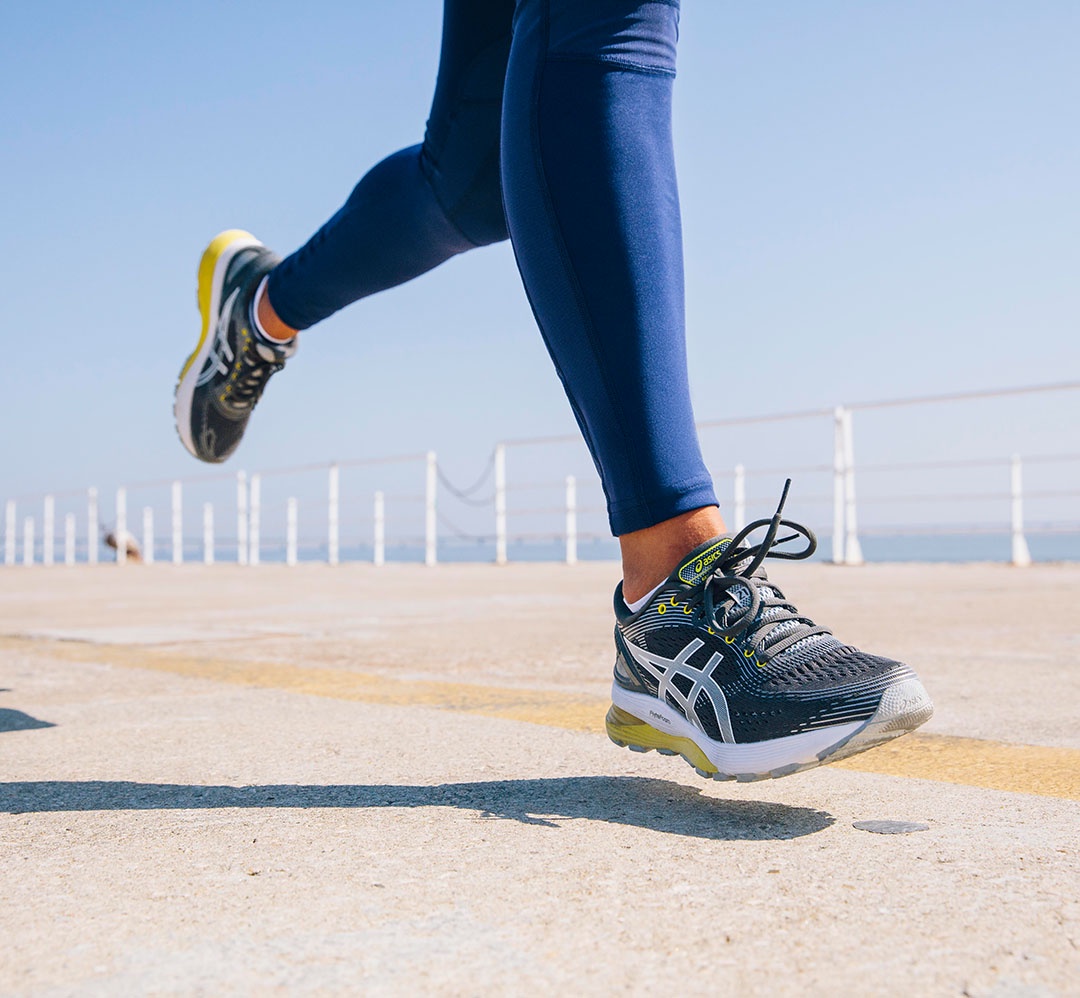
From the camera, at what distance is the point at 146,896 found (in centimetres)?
62

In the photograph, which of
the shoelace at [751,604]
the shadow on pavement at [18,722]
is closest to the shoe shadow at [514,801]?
the shoelace at [751,604]

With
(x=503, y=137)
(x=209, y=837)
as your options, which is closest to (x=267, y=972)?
(x=209, y=837)

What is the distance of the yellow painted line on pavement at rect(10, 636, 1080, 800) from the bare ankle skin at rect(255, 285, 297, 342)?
50 cm

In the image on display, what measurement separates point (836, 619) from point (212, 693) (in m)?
1.67

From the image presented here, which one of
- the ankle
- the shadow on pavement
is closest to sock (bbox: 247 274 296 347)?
the ankle

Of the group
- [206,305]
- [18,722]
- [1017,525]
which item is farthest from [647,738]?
[1017,525]

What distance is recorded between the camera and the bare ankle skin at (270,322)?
1630 mm

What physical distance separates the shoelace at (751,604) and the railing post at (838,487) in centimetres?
587

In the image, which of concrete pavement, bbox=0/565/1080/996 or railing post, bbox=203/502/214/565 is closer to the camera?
concrete pavement, bbox=0/565/1080/996

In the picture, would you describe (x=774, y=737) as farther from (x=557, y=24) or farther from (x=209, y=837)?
(x=557, y=24)

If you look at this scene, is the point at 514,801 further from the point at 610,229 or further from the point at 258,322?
the point at 258,322

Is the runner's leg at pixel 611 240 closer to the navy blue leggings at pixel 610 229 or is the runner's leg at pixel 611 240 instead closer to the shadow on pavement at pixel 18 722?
the navy blue leggings at pixel 610 229

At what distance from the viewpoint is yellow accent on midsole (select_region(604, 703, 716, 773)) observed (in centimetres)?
87

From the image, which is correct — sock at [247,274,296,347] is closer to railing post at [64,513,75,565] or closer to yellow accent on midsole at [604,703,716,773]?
yellow accent on midsole at [604,703,716,773]
